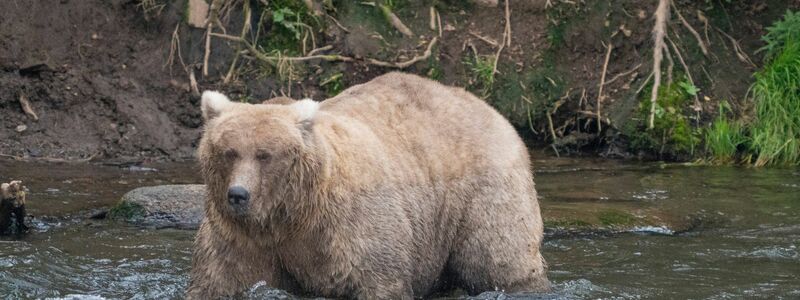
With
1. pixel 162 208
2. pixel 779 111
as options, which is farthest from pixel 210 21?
pixel 779 111

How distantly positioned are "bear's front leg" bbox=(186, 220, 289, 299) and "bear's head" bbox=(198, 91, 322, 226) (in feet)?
0.58

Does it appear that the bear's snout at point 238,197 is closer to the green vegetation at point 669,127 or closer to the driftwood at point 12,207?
the driftwood at point 12,207

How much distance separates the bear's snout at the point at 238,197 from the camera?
19.3ft

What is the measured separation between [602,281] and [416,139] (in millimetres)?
1876

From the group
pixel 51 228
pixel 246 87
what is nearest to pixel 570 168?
pixel 246 87

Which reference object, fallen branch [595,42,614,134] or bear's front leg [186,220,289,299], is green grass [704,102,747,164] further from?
bear's front leg [186,220,289,299]

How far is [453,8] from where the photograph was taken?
1373 centimetres

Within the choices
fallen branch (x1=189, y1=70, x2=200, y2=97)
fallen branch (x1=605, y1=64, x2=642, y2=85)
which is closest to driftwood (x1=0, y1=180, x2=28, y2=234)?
fallen branch (x1=189, y1=70, x2=200, y2=97)

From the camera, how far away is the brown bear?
6141 mm

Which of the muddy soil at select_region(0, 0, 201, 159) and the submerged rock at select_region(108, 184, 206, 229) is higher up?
the muddy soil at select_region(0, 0, 201, 159)

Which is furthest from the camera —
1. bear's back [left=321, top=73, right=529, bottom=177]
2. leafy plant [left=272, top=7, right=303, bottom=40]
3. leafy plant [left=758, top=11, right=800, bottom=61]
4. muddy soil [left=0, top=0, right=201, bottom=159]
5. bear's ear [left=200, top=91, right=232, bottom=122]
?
leafy plant [left=272, top=7, right=303, bottom=40]

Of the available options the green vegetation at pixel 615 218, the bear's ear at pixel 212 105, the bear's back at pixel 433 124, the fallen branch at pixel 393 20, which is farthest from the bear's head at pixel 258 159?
the fallen branch at pixel 393 20

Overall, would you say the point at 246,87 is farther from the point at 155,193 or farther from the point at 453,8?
the point at 155,193

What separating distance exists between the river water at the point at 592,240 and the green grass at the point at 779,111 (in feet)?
1.04
